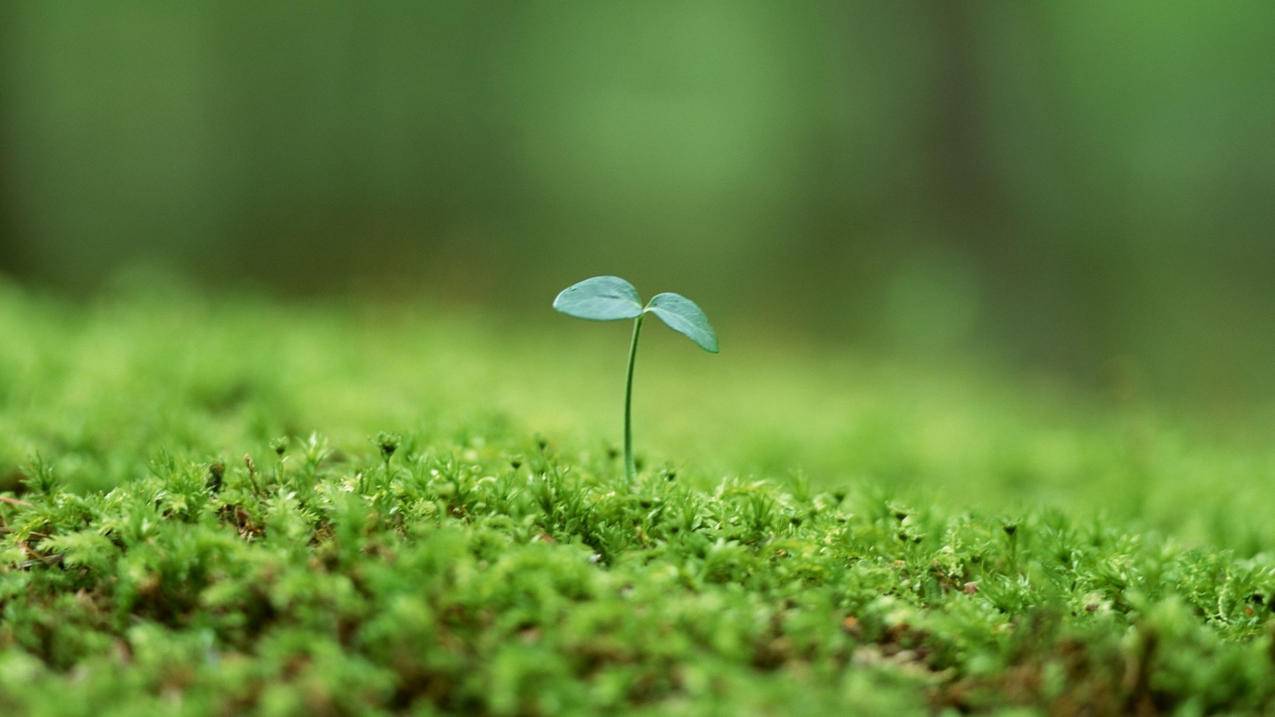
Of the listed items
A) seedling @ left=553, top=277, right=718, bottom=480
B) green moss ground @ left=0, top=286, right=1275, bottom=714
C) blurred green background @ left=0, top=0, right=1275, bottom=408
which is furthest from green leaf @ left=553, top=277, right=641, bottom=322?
blurred green background @ left=0, top=0, right=1275, bottom=408

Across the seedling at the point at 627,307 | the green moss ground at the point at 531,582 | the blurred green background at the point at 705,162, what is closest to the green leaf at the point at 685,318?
the seedling at the point at 627,307

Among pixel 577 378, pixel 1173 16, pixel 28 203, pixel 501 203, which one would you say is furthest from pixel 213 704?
pixel 501 203

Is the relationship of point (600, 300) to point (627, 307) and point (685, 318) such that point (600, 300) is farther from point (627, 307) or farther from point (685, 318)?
point (685, 318)

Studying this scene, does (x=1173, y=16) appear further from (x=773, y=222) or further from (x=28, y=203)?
(x=28, y=203)

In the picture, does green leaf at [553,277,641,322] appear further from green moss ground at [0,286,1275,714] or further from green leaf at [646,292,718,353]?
green moss ground at [0,286,1275,714]

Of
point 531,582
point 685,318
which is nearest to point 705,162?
point 685,318

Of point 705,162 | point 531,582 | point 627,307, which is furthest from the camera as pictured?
point 705,162

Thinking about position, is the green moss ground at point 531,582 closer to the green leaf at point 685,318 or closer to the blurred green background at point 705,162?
the green leaf at point 685,318
